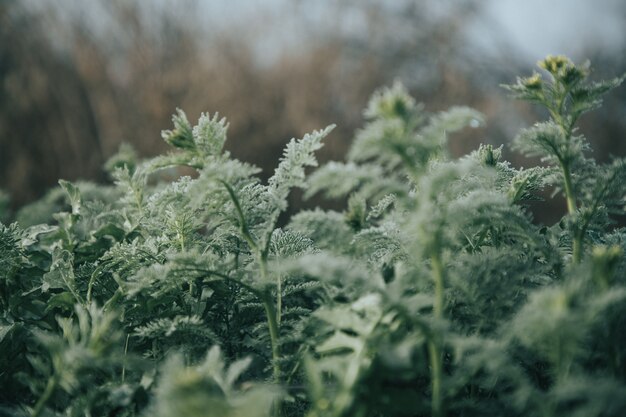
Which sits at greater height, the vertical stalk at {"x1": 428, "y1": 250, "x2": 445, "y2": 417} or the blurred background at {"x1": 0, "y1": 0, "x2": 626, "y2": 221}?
the blurred background at {"x1": 0, "y1": 0, "x2": 626, "y2": 221}

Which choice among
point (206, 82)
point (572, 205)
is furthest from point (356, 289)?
point (206, 82)

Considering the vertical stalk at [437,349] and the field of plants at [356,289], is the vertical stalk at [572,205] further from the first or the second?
the vertical stalk at [437,349]

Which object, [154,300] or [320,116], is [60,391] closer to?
[154,300]

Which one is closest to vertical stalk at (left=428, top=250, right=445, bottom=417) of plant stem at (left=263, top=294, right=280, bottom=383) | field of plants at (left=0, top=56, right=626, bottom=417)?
field of plants at (left=0, top=56, right=626, bottom=417)

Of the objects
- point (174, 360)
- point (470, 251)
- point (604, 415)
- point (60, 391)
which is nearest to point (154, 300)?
point (60, 391)

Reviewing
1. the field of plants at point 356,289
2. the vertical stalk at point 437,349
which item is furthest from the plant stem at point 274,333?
the vertical stalk at point 437,349

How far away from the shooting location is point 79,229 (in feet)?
3.73

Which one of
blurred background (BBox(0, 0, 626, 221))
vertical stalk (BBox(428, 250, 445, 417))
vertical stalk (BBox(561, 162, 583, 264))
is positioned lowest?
vertical stalk (BBox(428, 250, 445, 417))

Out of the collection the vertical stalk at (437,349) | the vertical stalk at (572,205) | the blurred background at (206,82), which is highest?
the blurred background at (206,82)

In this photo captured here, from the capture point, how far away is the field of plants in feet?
2.06

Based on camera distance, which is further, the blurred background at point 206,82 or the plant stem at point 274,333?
the blurred background at point 206,82

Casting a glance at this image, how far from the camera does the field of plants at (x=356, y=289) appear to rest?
628 mm

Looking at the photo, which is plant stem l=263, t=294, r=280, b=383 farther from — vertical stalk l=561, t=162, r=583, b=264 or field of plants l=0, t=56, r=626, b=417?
vertical stalk l=561, t=162, r=583, b=264

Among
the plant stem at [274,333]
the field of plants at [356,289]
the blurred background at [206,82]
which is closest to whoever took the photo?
the field of plants at [356,289]
